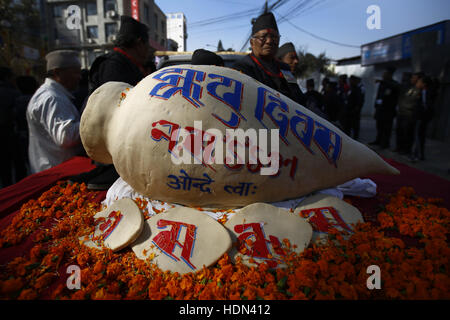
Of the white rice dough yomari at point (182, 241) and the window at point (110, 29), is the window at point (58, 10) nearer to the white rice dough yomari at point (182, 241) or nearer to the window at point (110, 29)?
the window at point (110, 29)

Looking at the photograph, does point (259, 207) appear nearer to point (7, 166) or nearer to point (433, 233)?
point (433, 233)

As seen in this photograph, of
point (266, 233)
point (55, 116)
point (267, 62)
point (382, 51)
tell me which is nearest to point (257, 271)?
point (266, 233)

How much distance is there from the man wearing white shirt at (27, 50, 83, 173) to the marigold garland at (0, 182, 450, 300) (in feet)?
3.31

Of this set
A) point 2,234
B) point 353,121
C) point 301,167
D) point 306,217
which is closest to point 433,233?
point 306,217

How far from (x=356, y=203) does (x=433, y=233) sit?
46 centimetres

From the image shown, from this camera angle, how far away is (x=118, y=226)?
52.0 inches

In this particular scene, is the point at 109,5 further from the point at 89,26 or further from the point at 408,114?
the point at 408,114

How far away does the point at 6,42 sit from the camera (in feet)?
38.0

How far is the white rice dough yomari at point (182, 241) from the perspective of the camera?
45.2 inches

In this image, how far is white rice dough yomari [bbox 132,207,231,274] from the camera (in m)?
1.15

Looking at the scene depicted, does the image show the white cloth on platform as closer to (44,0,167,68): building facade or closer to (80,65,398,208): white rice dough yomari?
(80,65,398,208): white rice dough yomari

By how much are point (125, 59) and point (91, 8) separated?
20.1 meters

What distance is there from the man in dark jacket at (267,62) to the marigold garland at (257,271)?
140cm

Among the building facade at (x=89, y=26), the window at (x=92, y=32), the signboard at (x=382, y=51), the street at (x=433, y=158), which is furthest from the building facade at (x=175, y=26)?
the street at (x=433, y=158)
